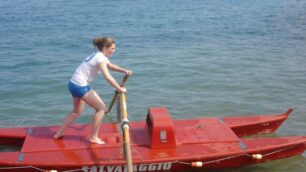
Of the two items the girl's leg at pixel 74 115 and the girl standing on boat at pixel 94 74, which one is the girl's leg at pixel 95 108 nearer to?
the girl standing on boat at pixel 94 74

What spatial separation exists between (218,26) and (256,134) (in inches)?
510

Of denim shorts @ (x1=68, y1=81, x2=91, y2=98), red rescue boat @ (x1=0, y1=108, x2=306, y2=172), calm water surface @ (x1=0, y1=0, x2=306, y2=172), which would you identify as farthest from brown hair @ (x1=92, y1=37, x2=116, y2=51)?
calm water surface @ (x1=0, y1=0, x2=306, y2=172)

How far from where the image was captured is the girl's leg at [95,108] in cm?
741

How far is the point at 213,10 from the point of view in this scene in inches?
1054

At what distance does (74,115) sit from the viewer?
780 centimetres

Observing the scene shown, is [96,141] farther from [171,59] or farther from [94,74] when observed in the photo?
[171,59]

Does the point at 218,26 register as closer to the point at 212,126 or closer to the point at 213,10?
the point at 213,10

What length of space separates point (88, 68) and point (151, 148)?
5.80 ft

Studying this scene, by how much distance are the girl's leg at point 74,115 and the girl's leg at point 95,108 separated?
259mm

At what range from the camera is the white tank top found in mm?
7125

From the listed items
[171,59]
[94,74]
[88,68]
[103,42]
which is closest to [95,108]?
[94,74]

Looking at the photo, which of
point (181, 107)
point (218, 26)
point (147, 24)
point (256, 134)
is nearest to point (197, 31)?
point (218, 26)

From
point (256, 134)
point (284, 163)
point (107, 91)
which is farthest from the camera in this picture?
point (107, 91)

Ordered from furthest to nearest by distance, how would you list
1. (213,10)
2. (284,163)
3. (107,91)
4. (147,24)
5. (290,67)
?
1. (213,10)
2. (147,24)
3. (290,67)
4. (107,91)
5. (284,163)
